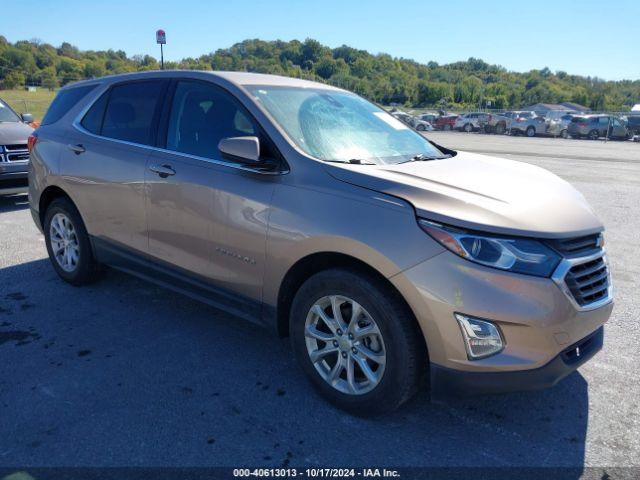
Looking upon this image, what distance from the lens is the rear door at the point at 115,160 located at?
3.85m

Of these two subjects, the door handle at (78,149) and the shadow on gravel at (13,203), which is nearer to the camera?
the door handle at (78,149)

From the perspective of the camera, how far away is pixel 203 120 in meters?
3.56

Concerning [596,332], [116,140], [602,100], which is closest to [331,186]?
[596,332]

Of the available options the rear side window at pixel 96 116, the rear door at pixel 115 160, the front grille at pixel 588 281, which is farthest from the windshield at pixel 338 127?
the rear side window at pixel 96 116

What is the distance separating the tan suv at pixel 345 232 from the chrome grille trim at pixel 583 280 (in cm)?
1

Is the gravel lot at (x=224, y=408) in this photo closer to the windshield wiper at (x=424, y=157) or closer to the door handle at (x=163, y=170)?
the door handle at (x=163, y=170)

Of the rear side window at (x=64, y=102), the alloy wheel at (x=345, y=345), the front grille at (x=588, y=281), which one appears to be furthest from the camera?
the rear side window at (x=64, y=102)

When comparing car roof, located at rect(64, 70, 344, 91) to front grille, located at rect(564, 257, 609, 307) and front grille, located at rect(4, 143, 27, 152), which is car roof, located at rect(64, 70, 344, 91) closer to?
front grille, located at rect(564, 257, 609, 307)

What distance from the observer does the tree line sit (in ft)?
190

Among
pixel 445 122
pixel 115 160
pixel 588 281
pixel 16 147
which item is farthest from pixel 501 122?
pixel 588 281

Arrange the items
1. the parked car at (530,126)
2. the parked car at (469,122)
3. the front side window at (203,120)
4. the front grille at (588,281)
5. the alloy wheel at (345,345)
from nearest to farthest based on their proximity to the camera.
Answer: the front grille at (588,281) < the alloy wheel at (345,345) < the front side window at (203,120) < the parked car at (530,126) < the parked car at (469,122)

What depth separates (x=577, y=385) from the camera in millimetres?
3197

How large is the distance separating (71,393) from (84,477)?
0.79m

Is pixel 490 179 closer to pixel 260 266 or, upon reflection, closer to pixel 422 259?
pixel 422 259
